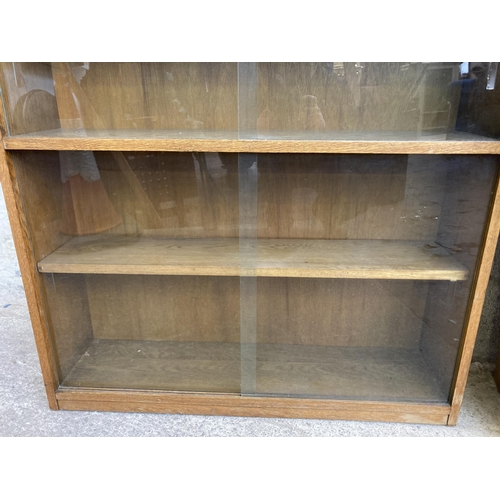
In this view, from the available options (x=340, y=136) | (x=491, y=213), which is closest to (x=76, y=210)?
(x=340, y=136)

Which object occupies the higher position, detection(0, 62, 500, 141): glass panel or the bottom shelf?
detection(0, 62, 500, 141): glass panel

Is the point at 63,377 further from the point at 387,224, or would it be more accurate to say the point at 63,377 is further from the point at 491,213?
the point at 491,213

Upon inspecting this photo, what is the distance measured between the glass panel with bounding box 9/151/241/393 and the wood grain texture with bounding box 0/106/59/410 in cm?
2

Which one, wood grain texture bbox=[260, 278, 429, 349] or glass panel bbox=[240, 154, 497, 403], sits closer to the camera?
glass panel bbox=[240, 154, 497, 403]

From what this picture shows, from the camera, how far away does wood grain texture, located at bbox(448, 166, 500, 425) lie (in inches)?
39.1

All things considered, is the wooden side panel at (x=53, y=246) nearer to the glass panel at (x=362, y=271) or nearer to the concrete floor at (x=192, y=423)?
the concrete floor at (x=192, y=423)

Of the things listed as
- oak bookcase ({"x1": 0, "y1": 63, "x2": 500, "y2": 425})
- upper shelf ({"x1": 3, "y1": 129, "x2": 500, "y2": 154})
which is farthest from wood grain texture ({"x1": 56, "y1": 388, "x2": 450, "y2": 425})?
upper shelf ({"x1": 3, "y1": 129, "x2": 500, "y2": 154})

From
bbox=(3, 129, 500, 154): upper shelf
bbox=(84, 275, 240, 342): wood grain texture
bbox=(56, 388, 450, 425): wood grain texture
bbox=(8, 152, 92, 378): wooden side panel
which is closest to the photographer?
bbox=(3, 129, 500, 154): upper shelf

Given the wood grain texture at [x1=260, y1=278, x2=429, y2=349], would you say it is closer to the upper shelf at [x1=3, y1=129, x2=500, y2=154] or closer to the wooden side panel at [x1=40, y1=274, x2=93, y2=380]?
the upper shelf at [x1=3, y1=129, x2=500, y2=154]

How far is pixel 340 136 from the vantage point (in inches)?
40.7

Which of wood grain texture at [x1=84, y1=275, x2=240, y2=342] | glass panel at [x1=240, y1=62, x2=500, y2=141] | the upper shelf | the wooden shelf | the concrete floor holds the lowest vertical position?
the concrete floor

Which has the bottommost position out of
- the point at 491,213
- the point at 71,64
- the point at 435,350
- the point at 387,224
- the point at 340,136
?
the point at 435,350

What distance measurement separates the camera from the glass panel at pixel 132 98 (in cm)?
112

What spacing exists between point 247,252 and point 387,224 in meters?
0.44
